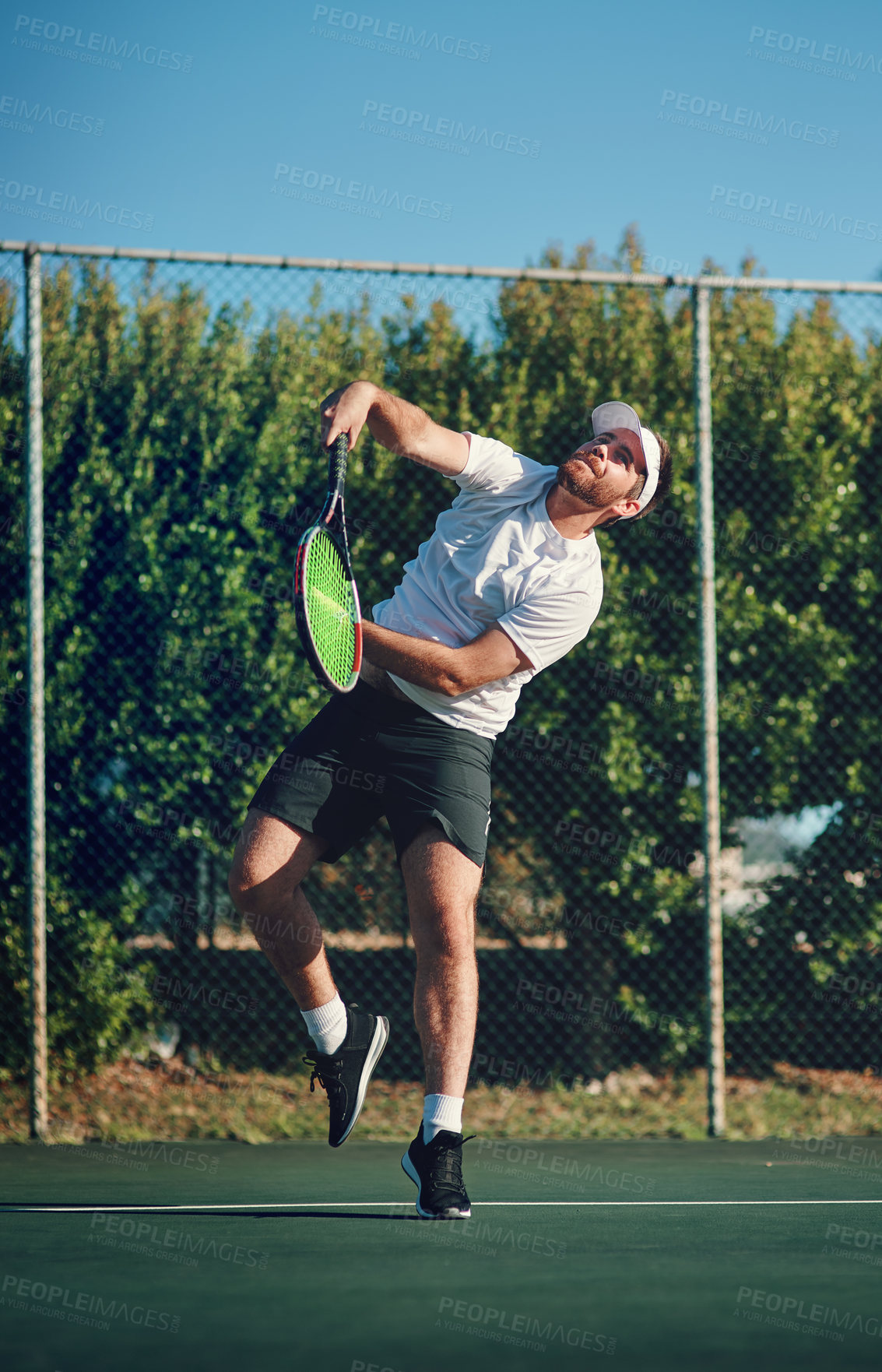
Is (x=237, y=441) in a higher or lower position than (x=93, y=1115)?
higher

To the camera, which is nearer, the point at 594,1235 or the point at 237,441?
the point at 594,1235

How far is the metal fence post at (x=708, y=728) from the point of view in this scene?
4.52 metres

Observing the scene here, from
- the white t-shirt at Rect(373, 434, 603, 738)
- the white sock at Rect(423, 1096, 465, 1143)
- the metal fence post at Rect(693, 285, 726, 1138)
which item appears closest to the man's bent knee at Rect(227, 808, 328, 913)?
the white t-shirt at Rect(373, 434, 603, 738)

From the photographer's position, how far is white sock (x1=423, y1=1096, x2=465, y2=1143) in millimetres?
2818

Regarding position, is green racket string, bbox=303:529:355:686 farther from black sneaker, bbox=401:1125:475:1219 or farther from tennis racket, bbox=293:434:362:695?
black sneaker, bbox=401:1125:475:1219

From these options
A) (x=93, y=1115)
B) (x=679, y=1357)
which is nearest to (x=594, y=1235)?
(x=679, y=1357)

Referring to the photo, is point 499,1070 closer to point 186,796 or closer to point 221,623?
point 186,796

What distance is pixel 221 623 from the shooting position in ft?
17.8

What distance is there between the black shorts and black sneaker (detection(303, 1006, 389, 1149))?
0.43 meters

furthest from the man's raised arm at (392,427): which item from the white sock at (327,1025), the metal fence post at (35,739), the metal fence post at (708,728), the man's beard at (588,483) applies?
the metal fence post at (35,739)

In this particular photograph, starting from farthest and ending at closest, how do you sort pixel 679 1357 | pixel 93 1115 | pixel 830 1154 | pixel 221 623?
pixel 221 623, pixel 93 1115, pixel 830 1154, pixel 679 1357

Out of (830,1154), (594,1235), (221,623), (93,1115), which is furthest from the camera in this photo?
(221,623)

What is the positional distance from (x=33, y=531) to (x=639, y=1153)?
2.91 metres

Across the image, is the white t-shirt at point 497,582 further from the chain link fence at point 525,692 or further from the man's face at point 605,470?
the chain link fence at point 525,692
